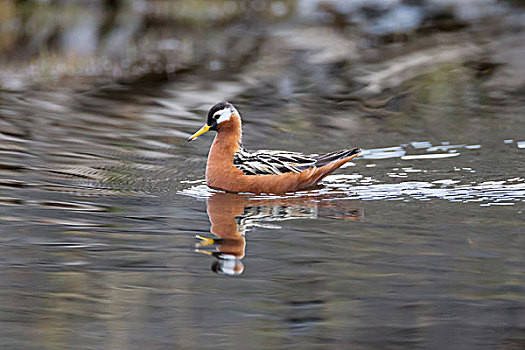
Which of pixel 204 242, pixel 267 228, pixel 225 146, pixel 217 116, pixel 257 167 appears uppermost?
pixel 217 116

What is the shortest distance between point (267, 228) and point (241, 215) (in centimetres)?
75

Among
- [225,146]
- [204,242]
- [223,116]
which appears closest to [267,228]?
[204,242]

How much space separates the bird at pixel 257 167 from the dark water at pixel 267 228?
0.51 feet

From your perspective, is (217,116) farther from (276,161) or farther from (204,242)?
(204,242)

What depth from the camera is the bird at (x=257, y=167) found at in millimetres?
10242

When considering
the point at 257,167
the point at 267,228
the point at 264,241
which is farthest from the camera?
the point at 257,167

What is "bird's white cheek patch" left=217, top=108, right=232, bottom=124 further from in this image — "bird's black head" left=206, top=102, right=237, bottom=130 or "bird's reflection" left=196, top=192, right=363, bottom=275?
"bird's reflection" left=196, top=192, right=363, bottom=275

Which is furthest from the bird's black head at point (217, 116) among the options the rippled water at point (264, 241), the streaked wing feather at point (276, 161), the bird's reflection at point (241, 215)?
the bird's reflection at point (241, 215)

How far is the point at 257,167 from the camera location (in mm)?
10297

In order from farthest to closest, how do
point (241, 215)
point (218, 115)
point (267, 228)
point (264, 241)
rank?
point (218, 115) → point (241, 215) → point (267, 228) → point (264, 241)

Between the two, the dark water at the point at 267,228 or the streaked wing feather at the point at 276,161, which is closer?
the dark water at the point at 267,228

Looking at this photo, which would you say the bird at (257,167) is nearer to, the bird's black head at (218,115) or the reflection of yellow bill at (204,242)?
the bird's black head at (218,115)

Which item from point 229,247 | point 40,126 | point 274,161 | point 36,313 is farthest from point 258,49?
point 36,313

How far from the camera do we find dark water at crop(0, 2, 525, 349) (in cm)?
605
